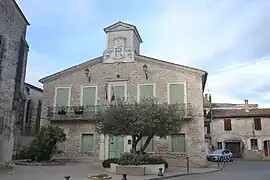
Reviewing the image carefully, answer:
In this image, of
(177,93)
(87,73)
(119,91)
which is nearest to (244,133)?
(177,93)

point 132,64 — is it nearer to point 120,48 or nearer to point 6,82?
point 120,48

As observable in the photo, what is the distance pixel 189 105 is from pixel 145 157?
712 cm

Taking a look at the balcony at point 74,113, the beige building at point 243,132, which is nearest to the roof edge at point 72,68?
the balcony at point 74,113

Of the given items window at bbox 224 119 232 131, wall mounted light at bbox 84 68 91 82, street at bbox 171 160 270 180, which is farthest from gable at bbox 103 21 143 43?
window at bbox 224 119 232 131

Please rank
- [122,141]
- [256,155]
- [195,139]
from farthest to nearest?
1. [256,155]
2. [122,141]
3. [195,139]

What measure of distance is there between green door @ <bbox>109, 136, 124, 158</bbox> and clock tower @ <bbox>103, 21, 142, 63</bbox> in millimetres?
6358

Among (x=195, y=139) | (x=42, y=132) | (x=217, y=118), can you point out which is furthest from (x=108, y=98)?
(x=217, y=118)

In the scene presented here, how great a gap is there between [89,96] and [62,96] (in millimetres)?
2349

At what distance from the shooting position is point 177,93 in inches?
876

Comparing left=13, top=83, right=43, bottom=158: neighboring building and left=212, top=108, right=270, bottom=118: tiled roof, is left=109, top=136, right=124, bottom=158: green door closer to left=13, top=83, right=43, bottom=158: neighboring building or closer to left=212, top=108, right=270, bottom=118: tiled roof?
left=13, top=83, right=43, bottom=158: neighboring building

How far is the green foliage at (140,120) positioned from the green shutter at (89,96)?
23.5 feet

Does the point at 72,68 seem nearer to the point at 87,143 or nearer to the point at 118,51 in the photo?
the point at 118,51

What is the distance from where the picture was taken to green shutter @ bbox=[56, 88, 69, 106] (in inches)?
952

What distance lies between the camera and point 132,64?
77.9ft
